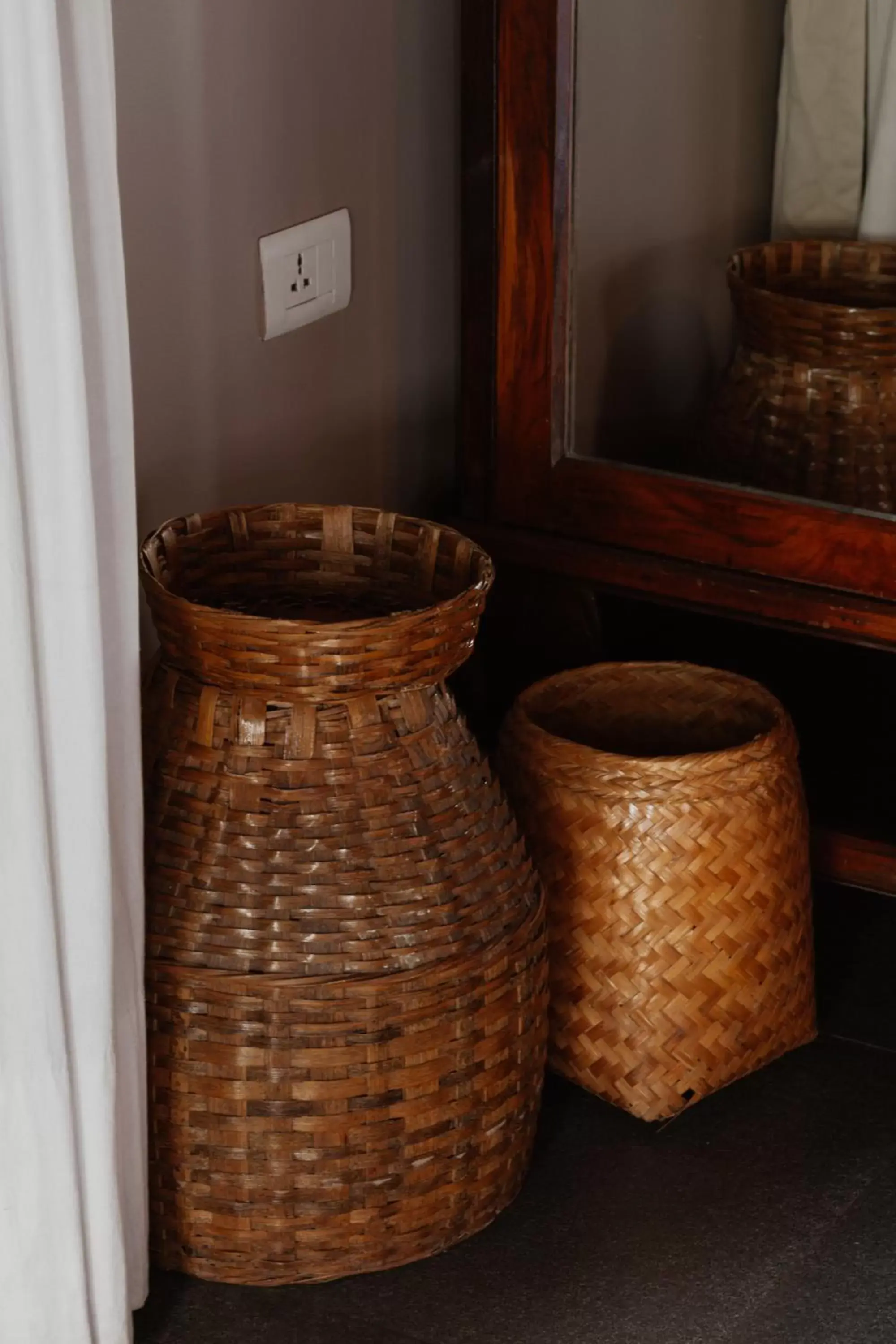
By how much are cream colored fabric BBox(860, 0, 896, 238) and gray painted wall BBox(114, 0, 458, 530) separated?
19.1 inches

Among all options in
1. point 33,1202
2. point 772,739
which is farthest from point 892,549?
point 33,1202

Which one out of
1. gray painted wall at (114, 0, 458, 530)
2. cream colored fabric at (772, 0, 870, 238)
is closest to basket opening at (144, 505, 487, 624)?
gray painted wall at (114, 0, 458, 530)

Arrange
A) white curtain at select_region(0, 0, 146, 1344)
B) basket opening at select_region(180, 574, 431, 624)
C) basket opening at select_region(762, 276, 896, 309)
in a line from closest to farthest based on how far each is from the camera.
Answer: white curtain at select_region(0, 0, 146, 1344), basket opening at select_region(180, 574, 431, 624), basket opening at select_region(762, 276, 896, 309)

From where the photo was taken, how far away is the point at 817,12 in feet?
→ 5.18

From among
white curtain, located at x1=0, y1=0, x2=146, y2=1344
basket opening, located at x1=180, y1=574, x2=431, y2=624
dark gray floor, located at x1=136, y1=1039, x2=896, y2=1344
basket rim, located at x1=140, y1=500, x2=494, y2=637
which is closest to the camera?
white curtain, located at x1=0, y1=0, x2=146, y2=1344

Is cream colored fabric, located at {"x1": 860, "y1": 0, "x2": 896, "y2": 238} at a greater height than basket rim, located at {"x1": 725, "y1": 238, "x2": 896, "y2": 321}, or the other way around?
cream colored fabric, located at {"x1": 860, "y1": 0, "x2": 896, "y2": 238}

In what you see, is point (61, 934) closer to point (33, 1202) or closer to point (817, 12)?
point (33, 1202)

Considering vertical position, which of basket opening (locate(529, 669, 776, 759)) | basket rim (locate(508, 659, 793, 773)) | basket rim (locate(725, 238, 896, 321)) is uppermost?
basket rim (locate(725, 238, 896, 321))

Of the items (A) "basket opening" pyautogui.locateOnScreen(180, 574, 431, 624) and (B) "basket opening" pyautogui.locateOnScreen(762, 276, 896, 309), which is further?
(B) "basket opening" pyautogui.locateOnScreen(762, 276, 896, 309)

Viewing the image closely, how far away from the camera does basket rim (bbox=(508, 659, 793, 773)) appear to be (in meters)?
1.53

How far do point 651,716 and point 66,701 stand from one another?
746mm

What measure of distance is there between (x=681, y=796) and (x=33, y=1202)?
0.63 m

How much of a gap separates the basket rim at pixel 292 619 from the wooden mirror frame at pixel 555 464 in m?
0.33

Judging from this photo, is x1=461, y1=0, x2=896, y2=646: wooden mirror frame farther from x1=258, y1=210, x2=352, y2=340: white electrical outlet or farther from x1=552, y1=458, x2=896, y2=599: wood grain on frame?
x1=258, y1=210, x2=352, y2=340: white electrical outlet
